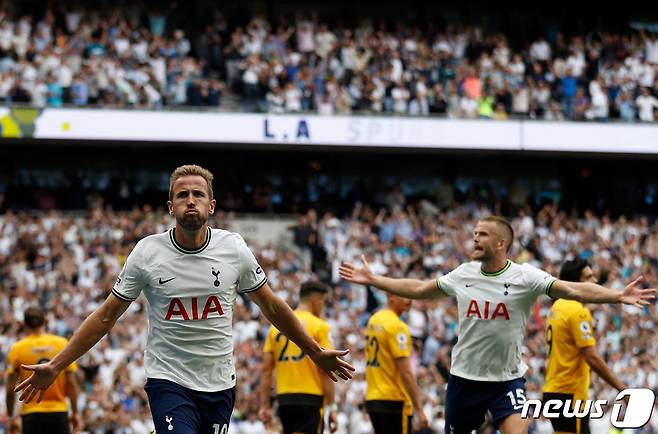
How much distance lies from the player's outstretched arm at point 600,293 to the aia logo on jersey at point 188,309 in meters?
3.17

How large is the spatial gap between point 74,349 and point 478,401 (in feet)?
12.3

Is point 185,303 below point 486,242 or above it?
below

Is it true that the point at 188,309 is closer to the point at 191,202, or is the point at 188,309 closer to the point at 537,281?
the point at 191,202

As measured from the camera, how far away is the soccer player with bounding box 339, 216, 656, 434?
32.2ft

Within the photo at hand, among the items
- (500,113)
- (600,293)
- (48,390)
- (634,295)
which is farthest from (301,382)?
(500,113)

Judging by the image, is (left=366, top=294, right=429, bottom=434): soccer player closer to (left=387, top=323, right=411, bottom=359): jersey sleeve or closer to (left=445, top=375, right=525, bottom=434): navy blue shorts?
(left=387, top=323, right=411, bottom=359): jersey sleeve

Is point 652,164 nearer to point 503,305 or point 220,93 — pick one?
point 220,93

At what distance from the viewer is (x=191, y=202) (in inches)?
294

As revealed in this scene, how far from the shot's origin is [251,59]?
Answer: 28156 millimetres

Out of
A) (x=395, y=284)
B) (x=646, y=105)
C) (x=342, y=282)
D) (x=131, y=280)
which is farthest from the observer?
(x=646, y=105)

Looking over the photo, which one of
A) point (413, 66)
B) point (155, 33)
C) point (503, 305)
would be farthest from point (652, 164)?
point (503, 305)

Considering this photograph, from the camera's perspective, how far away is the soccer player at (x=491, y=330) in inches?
386

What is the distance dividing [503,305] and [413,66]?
19974mm

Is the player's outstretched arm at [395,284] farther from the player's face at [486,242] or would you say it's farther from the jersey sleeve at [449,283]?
the player's face at [486,242]
